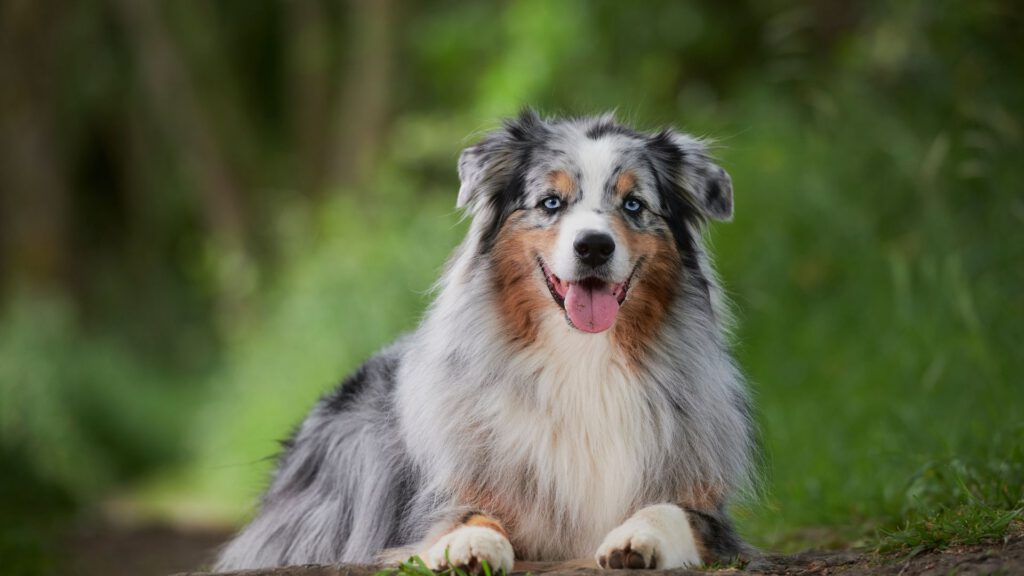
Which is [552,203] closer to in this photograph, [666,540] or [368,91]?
[666,540]

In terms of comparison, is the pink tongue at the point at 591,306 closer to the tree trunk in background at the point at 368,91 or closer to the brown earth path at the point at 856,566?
the brown earth path at the point at 856,566

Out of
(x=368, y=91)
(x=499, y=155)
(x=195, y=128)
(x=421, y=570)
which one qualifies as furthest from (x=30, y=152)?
(x=421, y=570)

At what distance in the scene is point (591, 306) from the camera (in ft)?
13.5

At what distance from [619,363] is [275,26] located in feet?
59.9

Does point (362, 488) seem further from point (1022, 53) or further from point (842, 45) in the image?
point (842, 45)

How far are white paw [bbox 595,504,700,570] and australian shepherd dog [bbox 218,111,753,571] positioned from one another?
14mm

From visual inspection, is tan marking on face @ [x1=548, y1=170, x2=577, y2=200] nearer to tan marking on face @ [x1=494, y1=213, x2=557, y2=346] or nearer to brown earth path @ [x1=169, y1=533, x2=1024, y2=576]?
tan marking on face @ [x1=494, y1=213, x2=557, y2=346]

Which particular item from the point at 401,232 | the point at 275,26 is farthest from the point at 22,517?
the point at 275,26

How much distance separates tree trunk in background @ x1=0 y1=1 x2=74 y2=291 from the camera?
49.8 ft

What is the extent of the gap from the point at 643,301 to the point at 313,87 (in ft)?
48.7

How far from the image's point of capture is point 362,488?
4562 millimetres

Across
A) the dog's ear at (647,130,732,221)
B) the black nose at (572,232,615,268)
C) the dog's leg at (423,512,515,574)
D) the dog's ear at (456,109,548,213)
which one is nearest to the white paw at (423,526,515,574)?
the dog's leg at (423,512,515,574)

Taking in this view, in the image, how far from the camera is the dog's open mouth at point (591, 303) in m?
4.10

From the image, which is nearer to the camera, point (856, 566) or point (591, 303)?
point (856, 566)
